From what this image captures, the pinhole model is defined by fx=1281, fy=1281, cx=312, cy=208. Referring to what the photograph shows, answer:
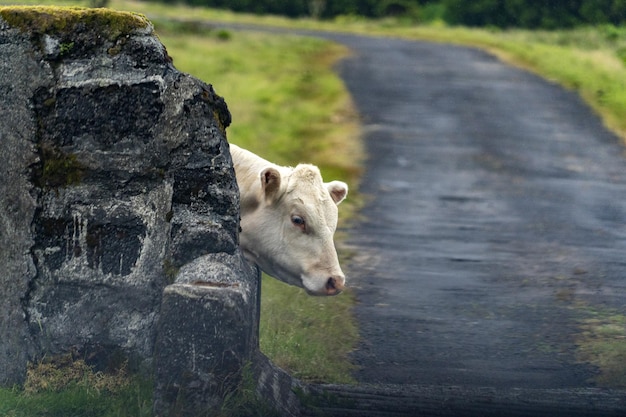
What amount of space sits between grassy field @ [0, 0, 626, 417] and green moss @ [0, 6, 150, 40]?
232 centimetres

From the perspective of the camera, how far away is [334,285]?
880cm

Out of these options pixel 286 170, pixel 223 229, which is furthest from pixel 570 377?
pixel 223 229

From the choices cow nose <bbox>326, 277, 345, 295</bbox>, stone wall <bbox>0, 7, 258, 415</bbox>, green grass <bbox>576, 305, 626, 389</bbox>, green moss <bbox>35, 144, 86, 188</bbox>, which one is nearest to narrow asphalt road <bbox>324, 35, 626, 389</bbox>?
green grass <bbox>576, 305, 626, 389</bbox>

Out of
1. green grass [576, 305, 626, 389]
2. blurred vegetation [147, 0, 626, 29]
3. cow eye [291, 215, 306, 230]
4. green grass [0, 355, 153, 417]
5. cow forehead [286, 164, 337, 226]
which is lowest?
blurred vegetation [147, 0, 626, 29]

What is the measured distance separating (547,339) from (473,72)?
76.5 ft

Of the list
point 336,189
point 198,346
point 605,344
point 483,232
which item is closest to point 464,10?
point 483,232

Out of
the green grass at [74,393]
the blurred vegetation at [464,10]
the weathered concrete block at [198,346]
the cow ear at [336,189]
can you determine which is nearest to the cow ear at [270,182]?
the cow ear at [336,189]

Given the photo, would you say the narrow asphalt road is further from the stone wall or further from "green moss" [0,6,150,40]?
"green moss" [0,6,150,40]

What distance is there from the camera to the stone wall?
27.3 feet

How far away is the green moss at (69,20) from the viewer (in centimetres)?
832

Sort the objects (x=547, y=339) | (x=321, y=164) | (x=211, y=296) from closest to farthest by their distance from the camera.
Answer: (x=211, y=296), (x=547, y=339), (x=321, y=164)

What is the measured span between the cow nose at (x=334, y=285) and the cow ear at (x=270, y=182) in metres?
0.79

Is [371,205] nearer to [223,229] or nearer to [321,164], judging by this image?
[321,164]

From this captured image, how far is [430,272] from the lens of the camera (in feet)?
49.3
